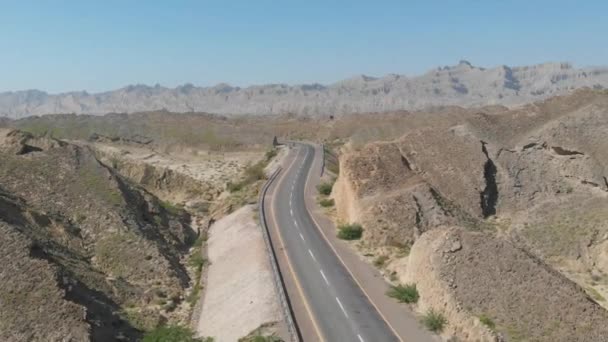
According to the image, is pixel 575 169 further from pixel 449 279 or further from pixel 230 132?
pixel 230 132

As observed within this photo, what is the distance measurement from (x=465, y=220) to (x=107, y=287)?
2635cm

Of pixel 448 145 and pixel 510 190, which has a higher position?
pixel 448 145

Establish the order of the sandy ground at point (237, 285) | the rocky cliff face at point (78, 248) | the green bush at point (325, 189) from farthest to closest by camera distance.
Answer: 1. the green bush at point (325, 189)
2. the sandy ground at point (237, 285)
3. the rocky cliff face at point (78, 248)

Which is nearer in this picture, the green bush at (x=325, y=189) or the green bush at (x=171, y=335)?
the green bush at (x=171, y=335)

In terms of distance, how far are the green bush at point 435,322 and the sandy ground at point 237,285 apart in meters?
7.38

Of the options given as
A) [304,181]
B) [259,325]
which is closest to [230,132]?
[304,181]

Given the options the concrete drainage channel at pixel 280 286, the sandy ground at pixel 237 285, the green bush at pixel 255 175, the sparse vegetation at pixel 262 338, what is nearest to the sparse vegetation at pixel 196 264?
the sandy ground at pixel 237 285

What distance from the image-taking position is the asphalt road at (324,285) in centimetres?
2845

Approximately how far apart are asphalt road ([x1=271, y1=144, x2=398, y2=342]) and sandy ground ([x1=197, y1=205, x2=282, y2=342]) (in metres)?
2.09

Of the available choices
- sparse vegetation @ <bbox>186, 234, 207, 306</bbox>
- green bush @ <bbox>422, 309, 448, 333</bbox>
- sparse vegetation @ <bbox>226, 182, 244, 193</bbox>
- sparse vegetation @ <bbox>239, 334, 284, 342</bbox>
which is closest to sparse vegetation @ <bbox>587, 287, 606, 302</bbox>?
green bush @ <bbox>422, 309, 448, 333</bbox>

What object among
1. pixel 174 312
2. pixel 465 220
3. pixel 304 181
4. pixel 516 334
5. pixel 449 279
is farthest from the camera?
pixel 304 181

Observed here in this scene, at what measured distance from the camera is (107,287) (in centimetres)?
3575

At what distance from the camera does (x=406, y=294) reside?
A: 1248 inches

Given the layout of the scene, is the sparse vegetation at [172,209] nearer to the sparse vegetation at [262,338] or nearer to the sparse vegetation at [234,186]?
the sparse vegetation at [234,186]
